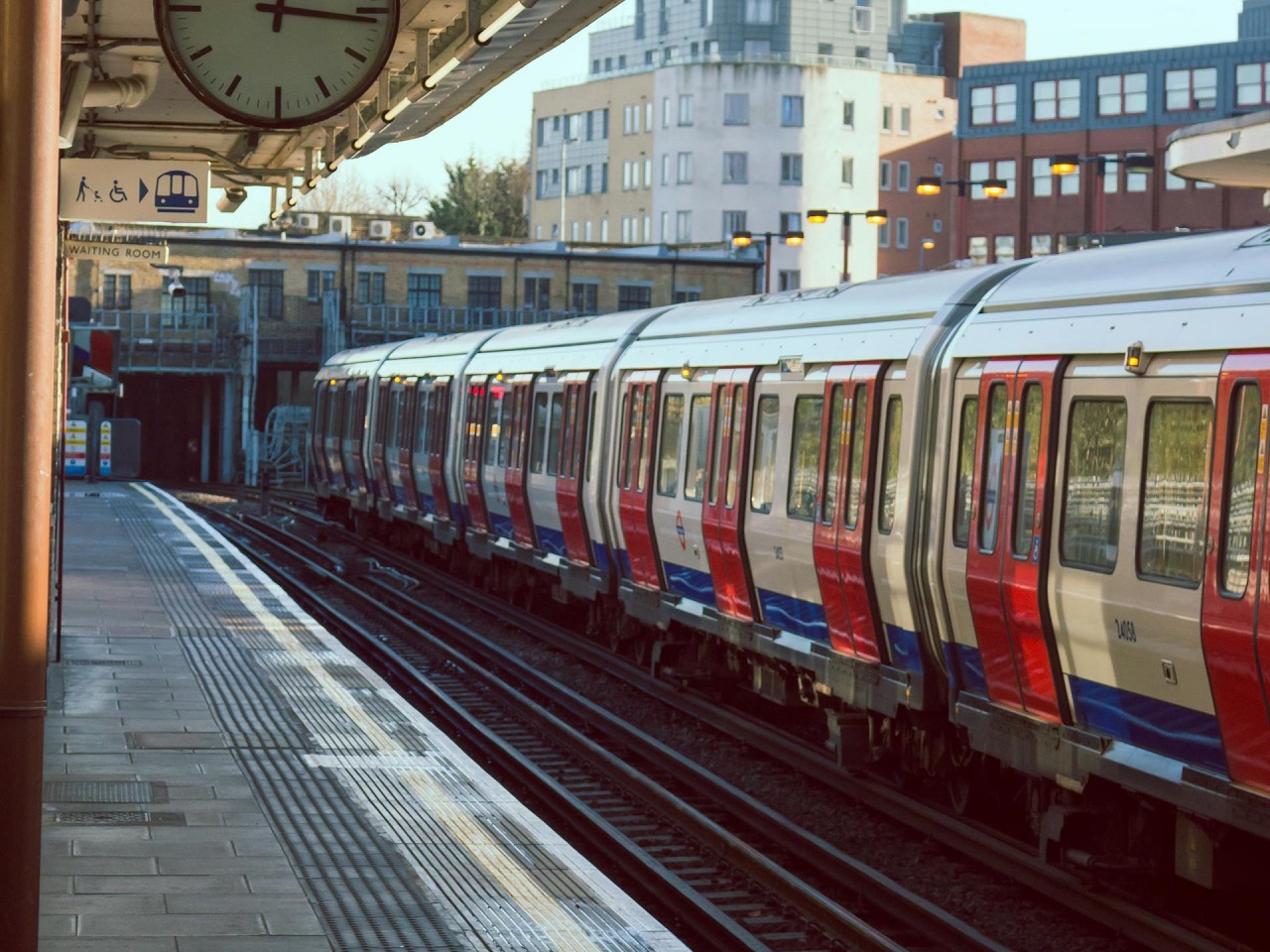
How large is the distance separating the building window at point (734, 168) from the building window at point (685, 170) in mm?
1675

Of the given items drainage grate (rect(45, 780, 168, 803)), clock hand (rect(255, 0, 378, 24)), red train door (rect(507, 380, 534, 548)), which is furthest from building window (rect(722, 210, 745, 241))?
clock hand (rect(255, 0, 378, 24))

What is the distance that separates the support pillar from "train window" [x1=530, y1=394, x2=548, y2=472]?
62.3 ft


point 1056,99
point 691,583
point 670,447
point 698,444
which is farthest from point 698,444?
point 1056,99

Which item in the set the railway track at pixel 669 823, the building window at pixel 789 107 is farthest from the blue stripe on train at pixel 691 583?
the building window at pixel 789 107

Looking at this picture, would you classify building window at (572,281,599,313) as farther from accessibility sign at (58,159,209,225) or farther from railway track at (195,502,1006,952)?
accessibility sign at (58,159,209,225)

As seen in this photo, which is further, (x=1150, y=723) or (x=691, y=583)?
(x=691, y=583)

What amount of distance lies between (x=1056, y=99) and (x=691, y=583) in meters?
57.7

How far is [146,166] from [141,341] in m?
49.8

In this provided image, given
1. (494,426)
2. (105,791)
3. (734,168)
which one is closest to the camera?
(105,791)

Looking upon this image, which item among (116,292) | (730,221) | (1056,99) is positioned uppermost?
(1056,99)

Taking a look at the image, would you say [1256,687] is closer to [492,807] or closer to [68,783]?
[492,807]

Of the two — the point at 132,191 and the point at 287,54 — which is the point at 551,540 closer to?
the point at 132,191

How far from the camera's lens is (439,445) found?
31156 mm

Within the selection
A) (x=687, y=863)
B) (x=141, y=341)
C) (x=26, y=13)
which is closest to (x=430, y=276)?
(x=141, y=341)
